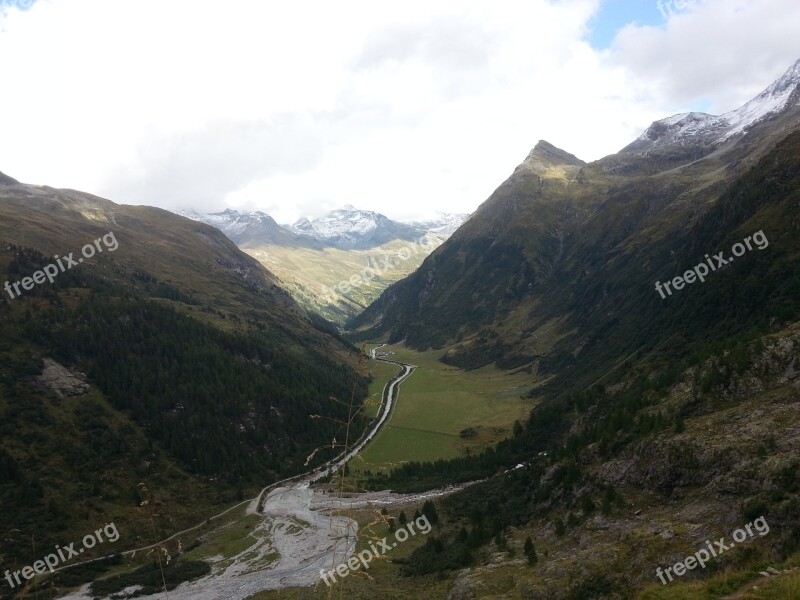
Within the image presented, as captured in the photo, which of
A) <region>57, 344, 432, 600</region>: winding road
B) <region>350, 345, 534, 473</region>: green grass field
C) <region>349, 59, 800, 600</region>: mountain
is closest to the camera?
<region>349, 59, 800, 600</region>: mountain

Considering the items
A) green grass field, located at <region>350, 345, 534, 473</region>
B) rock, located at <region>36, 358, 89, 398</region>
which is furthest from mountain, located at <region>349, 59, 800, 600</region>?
rock, located at <region>36, 358, 89, 398</region>

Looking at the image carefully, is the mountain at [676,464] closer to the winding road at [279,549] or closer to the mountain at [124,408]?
the winding road at [279,549]

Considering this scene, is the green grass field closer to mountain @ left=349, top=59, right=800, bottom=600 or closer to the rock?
mountain @ left=349, top=59, right=800, bottom=600

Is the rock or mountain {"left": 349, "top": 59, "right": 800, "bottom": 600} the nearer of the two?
mountain {"left": 349, "top": 59, "right": 800, "bottom": 600}

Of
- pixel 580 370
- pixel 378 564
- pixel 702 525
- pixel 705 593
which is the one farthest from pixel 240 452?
pixel 705 593

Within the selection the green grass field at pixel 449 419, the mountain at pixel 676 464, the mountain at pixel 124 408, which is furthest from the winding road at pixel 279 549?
the green grass field at pixel 449 419
